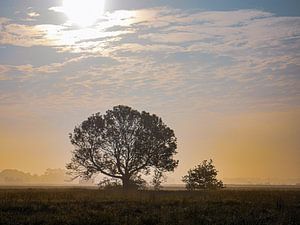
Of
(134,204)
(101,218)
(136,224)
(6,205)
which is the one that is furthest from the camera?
(134,204)

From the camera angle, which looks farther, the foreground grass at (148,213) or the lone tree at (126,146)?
the lone tree at (126,146)

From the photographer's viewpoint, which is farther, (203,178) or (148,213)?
(203,178)

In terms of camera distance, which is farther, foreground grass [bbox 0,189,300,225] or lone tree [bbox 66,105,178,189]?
lone tree [bbox 66,105,178,189]

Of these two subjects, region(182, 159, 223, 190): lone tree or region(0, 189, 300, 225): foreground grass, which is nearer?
region(0, 189, 300, 225): foreground grass

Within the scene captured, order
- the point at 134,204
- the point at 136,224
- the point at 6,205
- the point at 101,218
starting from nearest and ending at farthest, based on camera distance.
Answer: the point at 136,224, the point at 101,218, the point at 6,205, the point at 134,204

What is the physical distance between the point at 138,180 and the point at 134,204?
113 ft

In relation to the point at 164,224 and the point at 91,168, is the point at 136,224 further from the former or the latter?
the point at 91,168

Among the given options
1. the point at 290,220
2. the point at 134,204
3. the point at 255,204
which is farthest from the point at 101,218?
the point at 255,204

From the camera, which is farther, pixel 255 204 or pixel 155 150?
pixel 155 150

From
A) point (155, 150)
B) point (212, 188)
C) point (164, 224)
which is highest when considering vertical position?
point (155, 150)

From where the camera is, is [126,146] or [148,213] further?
[126,146]

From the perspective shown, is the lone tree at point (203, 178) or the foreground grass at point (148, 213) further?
the lone tree at point (203, 178)

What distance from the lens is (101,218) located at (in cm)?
2778

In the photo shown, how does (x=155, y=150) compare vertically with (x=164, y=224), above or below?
above
